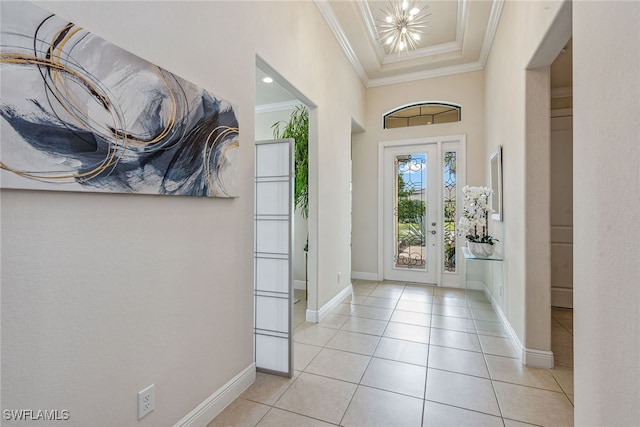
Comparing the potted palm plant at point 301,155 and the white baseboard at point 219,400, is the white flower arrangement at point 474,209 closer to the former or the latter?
the potted palm plant at point 301,155

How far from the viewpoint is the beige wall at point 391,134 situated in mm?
4527

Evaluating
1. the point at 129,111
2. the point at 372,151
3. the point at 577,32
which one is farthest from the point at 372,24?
the point at 129,111

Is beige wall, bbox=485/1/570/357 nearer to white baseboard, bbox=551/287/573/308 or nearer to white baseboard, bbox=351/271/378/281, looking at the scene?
white baseboard, bbox=551/287/573/308

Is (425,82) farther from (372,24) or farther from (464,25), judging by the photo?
(372,24)

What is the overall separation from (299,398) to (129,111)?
1.90m

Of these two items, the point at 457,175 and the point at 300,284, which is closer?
the point at 457,175

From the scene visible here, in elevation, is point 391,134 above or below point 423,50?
below

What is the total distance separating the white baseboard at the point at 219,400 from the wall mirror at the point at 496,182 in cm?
287

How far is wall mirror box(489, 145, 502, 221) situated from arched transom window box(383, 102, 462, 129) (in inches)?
48.5

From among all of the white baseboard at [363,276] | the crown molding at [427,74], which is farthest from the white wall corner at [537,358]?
the crown molding at [427,74]

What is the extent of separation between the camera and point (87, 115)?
3.67 feet

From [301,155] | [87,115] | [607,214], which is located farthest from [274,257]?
[301,155]

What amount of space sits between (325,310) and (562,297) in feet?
10.2

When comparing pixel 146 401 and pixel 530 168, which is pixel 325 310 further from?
pixel 530 168
